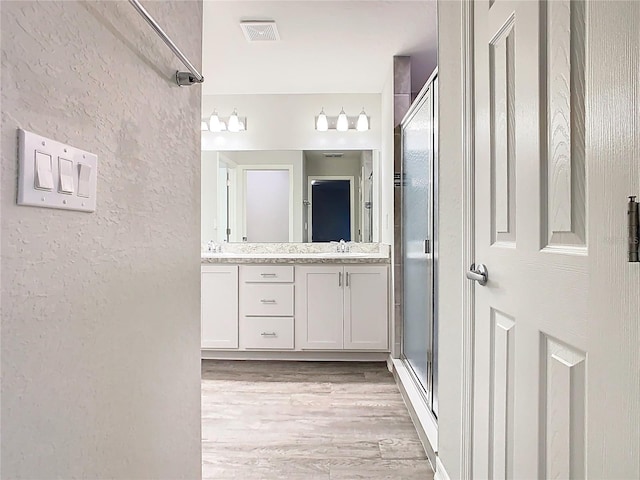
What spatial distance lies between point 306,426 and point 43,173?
6.48 ft

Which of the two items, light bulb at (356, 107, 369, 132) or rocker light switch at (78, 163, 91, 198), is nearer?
rocker light switch at (78, 163, 91, 198)

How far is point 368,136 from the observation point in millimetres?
3932

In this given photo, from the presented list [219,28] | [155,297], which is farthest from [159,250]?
[219,28]

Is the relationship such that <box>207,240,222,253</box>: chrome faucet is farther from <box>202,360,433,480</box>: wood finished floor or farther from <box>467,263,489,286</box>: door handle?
<box>467,263,489,286</box>: door handle

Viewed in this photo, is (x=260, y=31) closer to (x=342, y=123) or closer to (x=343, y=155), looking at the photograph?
(x=342, y=123)

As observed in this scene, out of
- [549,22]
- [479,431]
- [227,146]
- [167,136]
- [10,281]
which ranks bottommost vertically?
[479,431]

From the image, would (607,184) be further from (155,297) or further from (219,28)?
(219,28)

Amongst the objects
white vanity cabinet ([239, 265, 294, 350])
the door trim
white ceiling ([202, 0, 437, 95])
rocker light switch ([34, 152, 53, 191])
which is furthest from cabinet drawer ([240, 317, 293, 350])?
rocker light switch ([34, 152, 53, 191])

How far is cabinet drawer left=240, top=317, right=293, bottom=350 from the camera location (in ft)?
11.1

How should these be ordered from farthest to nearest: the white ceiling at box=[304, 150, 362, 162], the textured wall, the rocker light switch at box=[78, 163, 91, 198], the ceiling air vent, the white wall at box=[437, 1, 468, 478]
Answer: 1. the white ceiling at box=[304, 150, 362, 162]
2. the ceiling air vent
3. the white wall at box=[437, 1, 468, 478]
4. the rocker light switch at box=[78, 163, 91, 198]
5. the textured wall

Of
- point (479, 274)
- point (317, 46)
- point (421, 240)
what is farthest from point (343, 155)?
point (479, 274)

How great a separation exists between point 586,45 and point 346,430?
1.99 m

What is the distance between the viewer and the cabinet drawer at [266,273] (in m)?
3.38

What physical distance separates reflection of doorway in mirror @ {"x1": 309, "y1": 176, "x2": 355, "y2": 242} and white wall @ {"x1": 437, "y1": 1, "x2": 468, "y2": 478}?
87.8 inches
